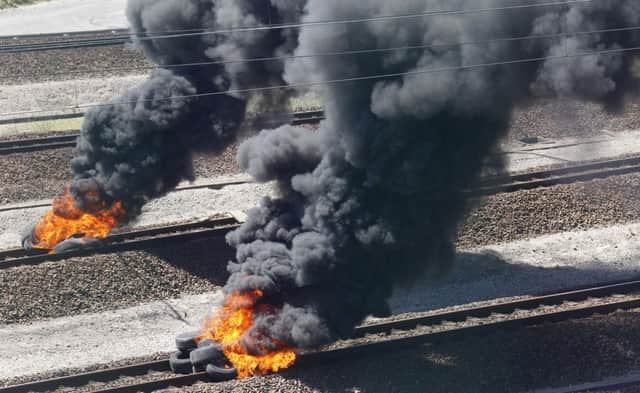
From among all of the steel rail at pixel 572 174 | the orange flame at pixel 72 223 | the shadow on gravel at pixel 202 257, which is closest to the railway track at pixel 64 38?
the orange flame at pixel 72 223

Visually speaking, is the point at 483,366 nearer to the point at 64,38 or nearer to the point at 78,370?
the point at 78,370

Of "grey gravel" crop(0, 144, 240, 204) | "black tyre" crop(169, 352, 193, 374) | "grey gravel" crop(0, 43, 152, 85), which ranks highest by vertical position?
"grey gravel" crop(0, 43, 152, 85)

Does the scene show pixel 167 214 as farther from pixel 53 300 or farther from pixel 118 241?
pixel 53 300

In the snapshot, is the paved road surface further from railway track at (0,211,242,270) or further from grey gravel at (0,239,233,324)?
grey gravel at (0,239,233,324)

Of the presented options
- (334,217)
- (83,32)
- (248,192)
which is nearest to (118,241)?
(248,192)

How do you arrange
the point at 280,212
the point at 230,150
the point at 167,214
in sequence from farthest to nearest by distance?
the point at 230,150 → the point at 167,214 → the point at 280,212

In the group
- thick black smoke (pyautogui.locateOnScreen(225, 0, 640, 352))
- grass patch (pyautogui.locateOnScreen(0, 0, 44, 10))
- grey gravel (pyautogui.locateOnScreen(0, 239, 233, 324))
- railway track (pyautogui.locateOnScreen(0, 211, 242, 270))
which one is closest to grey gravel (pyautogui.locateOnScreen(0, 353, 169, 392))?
grey gravel (pyautogui.locateOnScreen(0, 239, 233, 324))

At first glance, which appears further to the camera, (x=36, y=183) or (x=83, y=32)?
(x=83, y=32)
